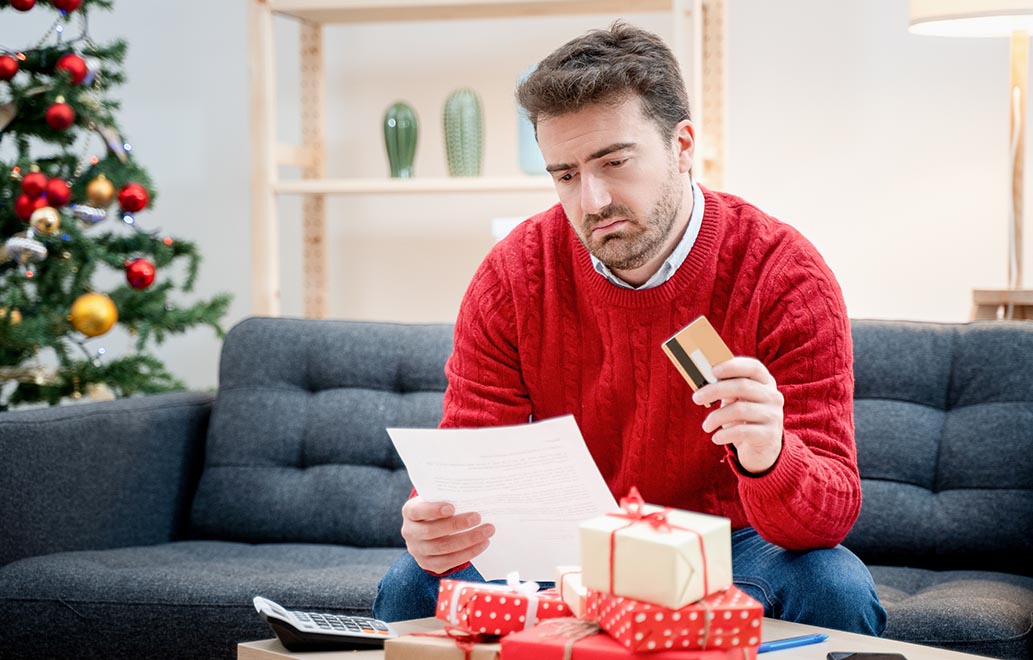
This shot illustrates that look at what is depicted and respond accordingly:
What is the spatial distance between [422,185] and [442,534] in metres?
1.73

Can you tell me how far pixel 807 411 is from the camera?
1445 mm

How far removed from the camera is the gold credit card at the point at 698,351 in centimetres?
109

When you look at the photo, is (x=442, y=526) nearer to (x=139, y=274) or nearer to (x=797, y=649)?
(x=797, y=649)

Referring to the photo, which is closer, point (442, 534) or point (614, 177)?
point (442, 534)

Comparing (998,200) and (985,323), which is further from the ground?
(998,200)

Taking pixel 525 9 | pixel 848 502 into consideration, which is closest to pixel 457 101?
pixel 525 9

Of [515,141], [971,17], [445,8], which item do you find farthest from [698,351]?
[515,141]

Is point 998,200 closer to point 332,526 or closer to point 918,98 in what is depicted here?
point 918,98

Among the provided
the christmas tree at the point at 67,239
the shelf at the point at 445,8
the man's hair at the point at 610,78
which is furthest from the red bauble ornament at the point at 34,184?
the man's hair at the point at 610,78

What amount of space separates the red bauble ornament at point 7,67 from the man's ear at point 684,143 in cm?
157

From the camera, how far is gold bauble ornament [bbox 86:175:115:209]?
2627 mm

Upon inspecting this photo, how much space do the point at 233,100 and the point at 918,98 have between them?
1891mm

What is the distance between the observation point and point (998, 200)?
9.90 ft

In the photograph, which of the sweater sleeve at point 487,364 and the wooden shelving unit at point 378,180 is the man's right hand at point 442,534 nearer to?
the sweater sleeve at point 487,364
